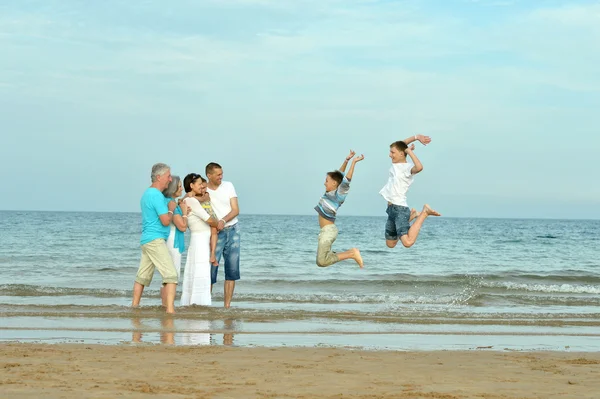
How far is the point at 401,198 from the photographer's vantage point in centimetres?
1025

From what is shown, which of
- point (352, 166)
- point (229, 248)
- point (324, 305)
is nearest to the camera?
point (352, 166)

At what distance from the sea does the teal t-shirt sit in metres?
1.13

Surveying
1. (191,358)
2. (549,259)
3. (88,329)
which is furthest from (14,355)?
(549,259)

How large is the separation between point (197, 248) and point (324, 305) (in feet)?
11.8

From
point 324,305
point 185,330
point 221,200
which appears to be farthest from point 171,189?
point 324,305

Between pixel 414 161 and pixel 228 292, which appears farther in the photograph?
pixel 228 292

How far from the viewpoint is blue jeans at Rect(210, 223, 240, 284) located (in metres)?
11.3

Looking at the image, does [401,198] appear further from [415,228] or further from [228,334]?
[228,334]

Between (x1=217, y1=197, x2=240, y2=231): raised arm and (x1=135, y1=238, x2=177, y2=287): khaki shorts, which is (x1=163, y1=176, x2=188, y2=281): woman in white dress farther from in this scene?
(x1=217, y1=197, x2=240, y2=231): raised arm

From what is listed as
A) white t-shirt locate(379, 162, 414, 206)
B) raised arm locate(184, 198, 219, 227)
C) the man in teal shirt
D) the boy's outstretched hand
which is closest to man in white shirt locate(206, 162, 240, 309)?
raised arm locate(184, 198, 219, 227)

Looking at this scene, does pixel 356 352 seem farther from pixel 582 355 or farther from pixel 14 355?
pixel 14 355

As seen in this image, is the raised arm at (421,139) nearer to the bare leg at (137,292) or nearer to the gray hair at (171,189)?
the gray hair at (171,189)

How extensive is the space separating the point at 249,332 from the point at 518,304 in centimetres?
707

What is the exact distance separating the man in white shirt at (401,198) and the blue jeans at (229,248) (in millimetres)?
2327
